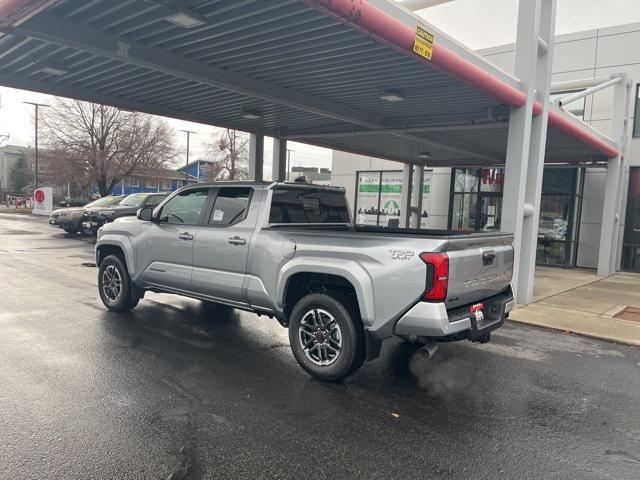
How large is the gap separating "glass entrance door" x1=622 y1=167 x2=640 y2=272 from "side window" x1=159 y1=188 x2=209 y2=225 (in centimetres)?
1432

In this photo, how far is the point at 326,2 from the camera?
4.48m

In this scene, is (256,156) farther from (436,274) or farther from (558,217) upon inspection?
(558,217)

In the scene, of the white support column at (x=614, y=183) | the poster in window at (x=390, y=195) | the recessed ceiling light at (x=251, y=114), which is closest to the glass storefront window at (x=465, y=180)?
the poster in window at (x=390, y=195)

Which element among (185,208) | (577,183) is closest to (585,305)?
(185,208)

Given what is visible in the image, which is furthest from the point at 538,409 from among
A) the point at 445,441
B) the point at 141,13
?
the point at 141,13

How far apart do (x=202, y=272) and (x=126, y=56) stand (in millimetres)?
3445

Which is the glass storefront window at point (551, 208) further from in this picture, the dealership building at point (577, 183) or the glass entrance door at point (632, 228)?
the glass entrance door at point (632, 228)

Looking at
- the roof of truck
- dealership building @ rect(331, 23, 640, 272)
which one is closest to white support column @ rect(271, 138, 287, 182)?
dealership building @ rect(331, 23, 640, 272)

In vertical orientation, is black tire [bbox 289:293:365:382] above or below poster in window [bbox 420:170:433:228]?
below

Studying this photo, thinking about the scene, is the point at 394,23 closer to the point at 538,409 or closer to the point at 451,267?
the point at 451,267

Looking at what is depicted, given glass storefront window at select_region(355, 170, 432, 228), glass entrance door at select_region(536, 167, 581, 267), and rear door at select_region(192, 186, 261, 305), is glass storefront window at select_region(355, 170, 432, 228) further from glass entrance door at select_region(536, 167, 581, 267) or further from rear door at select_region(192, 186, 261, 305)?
rear door at select_region(192, 186, 261, 305)

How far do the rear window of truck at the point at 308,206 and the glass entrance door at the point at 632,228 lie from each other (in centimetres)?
1272

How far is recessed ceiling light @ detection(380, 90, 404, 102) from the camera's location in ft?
28.3

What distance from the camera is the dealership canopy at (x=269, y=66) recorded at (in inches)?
218
